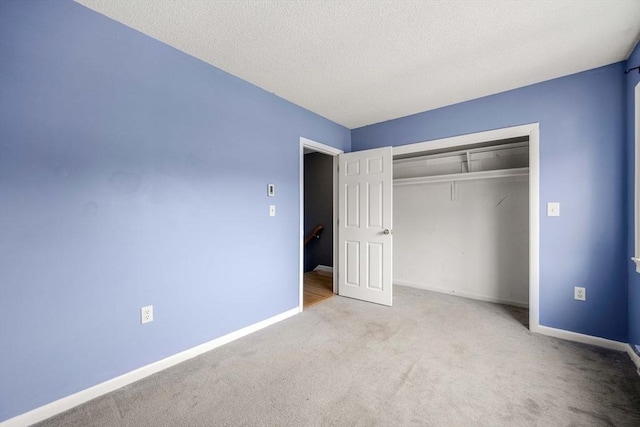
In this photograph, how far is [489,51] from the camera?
205cm

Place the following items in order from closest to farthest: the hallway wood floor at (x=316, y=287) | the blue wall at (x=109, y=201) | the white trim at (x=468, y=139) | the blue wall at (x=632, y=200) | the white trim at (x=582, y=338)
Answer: the blue wall at (x=109, y=201), the blue wall at (x=632, y=200), the white trim at (x=582, y=338), the white trim at (x=468, y=139), the hallway wood floor at (x=316, y=287)

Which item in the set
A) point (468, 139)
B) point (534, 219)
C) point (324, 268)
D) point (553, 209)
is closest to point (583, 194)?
point (553, 209)

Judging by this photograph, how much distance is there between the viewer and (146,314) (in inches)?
74.0

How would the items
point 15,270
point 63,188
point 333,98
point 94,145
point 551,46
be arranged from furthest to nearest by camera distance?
point 333,98 → point 551,46 → point 94,145 → point 63,188 → point 15,270

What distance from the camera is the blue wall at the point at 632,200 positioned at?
200 cm

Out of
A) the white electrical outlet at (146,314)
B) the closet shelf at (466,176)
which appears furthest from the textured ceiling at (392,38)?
the white electrical outlet at (146,314)

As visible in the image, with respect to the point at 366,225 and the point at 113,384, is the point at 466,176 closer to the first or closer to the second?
the point at 366,225

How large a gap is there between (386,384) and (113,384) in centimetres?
179

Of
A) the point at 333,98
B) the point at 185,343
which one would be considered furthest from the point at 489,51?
the point at 185,343

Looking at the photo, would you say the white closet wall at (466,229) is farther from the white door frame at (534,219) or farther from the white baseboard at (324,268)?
the white baseboard at (324,268)

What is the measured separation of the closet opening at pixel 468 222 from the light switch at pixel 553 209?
0.86 metres

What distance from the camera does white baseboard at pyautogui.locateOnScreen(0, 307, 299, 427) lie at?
1.44 metres

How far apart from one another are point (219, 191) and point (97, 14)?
53.1 inches

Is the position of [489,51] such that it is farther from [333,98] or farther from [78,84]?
[78,84]
